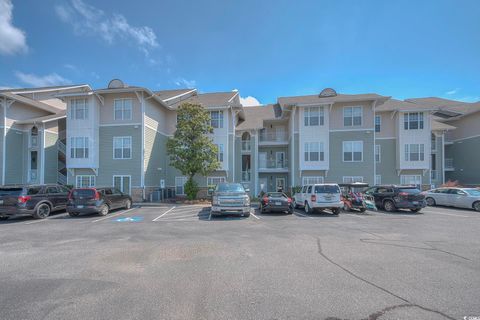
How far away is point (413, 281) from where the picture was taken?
4594 mm

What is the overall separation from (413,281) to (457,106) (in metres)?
37.4

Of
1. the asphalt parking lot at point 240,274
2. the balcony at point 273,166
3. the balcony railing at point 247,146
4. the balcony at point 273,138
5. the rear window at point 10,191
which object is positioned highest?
the balcony at point 273,138

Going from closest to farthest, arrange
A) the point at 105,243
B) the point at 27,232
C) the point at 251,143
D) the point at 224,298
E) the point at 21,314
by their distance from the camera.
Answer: the point at 21,314, the point at 224,298, the point at 105,243, the point at 27,232, the point at 251,143

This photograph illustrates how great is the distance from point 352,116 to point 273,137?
8315mm

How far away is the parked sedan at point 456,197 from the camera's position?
15422mm

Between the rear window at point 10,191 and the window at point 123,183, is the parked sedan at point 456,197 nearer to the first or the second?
the window at point 123,183

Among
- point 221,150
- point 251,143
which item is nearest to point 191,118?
point 221,150

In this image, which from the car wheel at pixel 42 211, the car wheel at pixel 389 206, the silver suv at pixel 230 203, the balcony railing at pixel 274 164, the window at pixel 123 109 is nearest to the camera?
the silver suv at pixel 230 203

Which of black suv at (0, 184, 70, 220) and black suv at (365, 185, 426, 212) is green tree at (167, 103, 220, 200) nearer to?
black suv at (0, 184, 70, 220)

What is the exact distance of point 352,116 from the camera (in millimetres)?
22672

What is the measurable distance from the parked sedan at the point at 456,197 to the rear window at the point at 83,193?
2403cm

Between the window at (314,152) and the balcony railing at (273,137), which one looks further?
the balcony railing at (273,137)

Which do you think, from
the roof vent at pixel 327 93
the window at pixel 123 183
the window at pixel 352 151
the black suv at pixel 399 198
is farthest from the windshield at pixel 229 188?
the roof vent at pixel 327 93

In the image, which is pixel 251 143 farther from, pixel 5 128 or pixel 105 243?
pixel 5 128
